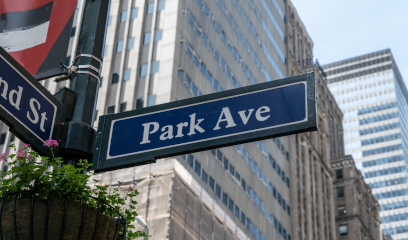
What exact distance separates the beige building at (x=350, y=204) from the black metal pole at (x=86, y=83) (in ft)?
310

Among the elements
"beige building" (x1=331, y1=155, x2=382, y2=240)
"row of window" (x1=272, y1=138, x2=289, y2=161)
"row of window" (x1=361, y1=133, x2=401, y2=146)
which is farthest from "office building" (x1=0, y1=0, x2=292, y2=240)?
"row of window" (x1=361, y1=133, x2=401, y2=146)

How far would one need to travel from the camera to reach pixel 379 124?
6555 inches

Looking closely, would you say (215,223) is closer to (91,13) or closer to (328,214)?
(91,13)

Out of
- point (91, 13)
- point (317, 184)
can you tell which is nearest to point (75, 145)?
point (91, 13)

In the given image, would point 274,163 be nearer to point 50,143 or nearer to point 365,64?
point 50,143

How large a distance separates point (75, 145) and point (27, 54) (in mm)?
1333

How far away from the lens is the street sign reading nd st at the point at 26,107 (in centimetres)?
450

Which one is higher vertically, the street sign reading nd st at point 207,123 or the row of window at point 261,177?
the row of window at point 261,177

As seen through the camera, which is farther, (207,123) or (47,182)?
(207,123)

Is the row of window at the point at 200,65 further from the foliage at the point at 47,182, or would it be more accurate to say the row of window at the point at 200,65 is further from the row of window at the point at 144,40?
the foliage at the point at 47,182

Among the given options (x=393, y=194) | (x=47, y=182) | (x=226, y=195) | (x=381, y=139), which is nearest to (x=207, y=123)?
(x=47, y=182)

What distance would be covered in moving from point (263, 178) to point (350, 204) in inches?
1845

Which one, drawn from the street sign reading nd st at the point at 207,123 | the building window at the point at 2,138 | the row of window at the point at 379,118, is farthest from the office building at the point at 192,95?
the row of window at the point at 379,118

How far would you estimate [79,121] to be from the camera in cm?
506
